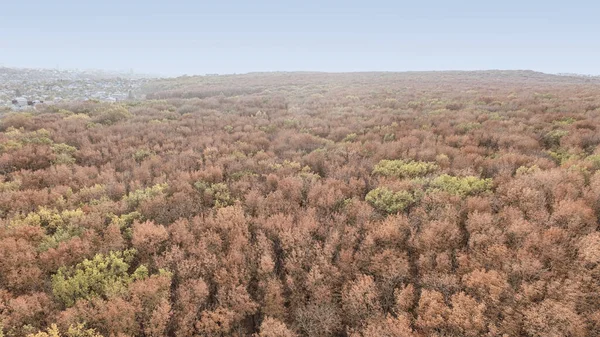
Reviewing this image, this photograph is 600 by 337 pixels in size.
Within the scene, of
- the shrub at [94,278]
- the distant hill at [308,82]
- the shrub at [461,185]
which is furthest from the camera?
the distant hill at [308,82]

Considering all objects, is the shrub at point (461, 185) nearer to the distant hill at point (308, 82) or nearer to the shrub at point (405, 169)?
the shrub at point (405, 169)

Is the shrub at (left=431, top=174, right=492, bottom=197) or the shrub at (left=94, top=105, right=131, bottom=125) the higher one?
the shrub at (left=94, top=105, right=131, bottom=125)

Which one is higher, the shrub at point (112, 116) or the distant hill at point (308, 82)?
the distant hill at point (308, 82)

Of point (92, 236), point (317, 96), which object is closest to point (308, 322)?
point (92, 236)

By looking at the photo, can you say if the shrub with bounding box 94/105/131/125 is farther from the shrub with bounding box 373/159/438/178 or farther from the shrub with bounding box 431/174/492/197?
the shrub with bounding box 431/174/492/197

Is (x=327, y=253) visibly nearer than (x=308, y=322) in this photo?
No

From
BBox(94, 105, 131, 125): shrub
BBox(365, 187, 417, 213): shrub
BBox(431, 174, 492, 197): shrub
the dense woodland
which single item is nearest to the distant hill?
BBox(94, 105, 131, 125): shrub

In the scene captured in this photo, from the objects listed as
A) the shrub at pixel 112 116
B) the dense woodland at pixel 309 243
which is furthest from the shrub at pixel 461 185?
the shrub at pixel 112 116

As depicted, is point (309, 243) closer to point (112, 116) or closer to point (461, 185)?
point (461, 185)

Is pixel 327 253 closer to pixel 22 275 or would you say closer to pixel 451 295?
pixel 451 295
